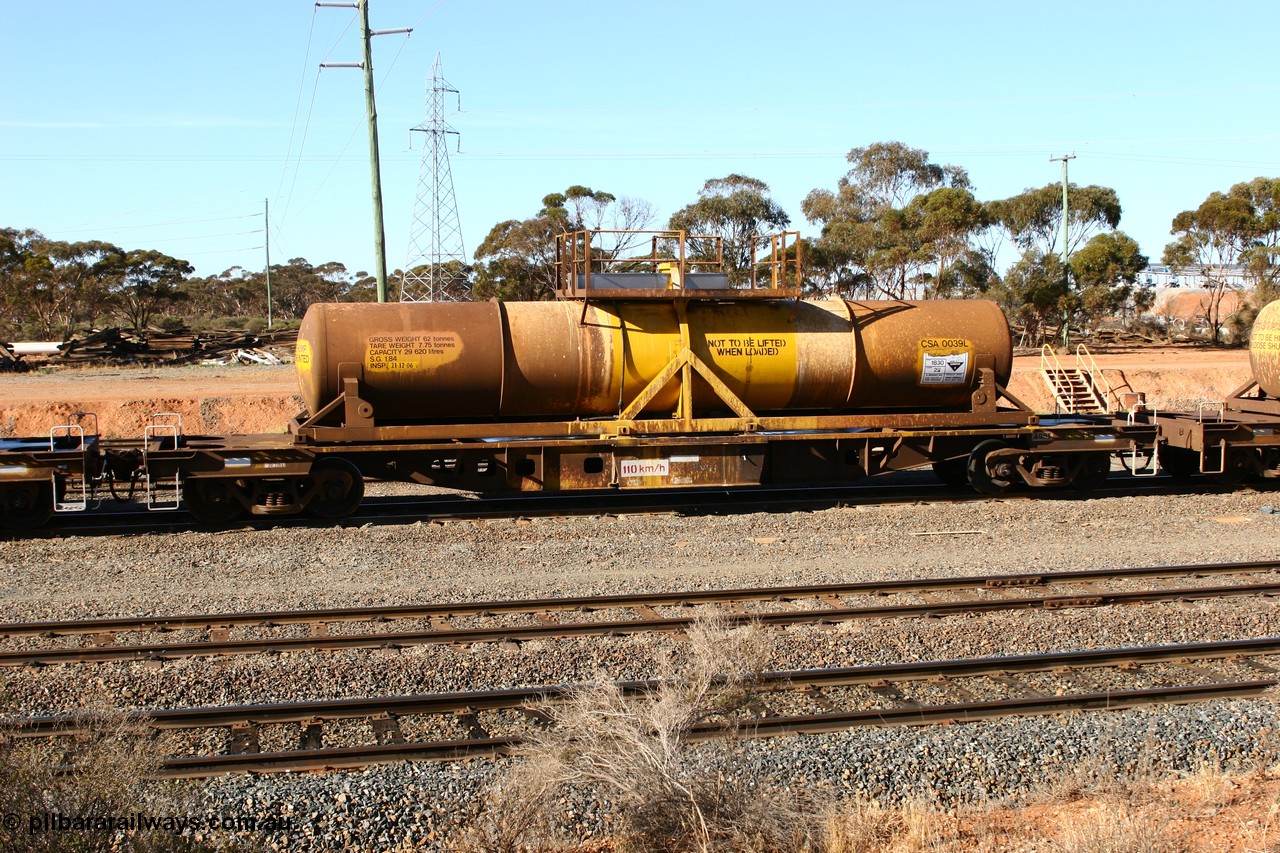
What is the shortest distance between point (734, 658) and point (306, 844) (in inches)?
133

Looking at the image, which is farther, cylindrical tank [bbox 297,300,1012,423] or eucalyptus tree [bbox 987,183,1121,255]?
eucalyptus tree [bbox 987,183,1121,255]

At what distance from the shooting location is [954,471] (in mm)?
16109

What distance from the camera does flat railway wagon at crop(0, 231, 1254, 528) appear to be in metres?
13.1

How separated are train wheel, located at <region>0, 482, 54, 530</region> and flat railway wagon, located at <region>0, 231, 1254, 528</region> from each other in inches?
1.1

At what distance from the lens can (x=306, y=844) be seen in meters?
5.45

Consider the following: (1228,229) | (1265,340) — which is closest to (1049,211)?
(1228,229)

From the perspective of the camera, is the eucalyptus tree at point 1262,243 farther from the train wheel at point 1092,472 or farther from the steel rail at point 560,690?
the steel rail at point 560,690

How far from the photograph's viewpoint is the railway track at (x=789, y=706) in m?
6.52

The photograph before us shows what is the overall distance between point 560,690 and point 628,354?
709 centimetres

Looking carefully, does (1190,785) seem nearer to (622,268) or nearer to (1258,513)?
(1258,513)

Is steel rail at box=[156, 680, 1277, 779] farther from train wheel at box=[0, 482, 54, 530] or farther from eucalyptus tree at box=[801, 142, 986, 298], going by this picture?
eucalyptus tree at box=[801, 142, 986, 298]

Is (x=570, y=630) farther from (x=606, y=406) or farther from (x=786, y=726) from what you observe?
(x=606, y=406)

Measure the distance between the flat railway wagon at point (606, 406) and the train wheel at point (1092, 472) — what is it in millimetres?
266

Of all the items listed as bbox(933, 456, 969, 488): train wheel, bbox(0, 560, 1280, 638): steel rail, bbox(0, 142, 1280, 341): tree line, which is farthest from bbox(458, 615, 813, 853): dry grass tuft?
bbox(0, 142, 1280, 341): tree line
